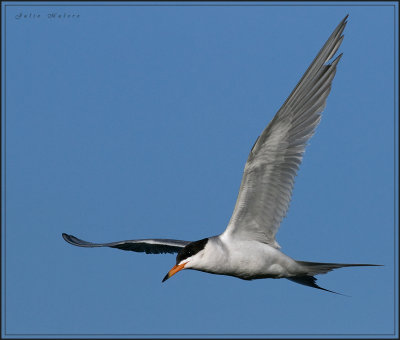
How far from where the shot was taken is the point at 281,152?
712cm

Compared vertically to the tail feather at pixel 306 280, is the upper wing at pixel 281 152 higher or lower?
higher

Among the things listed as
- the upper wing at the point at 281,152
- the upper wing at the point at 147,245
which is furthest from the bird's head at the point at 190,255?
the upper wing at the point at 147,245

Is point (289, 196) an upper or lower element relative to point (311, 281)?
upper

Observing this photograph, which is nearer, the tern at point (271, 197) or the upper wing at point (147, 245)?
the tern at point (271, 197)

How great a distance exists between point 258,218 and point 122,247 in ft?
8.43

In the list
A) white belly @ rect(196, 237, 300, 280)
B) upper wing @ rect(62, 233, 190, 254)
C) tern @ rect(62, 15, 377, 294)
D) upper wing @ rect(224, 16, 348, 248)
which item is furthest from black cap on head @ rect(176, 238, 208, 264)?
upper wing @ rect(62, 233, 190, 254)

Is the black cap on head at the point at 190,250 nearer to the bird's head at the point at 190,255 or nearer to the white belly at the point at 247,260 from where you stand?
the bird's head at the point at 190,255

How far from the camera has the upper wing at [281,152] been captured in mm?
6918

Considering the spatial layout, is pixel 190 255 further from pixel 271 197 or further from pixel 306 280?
pixel 306 280

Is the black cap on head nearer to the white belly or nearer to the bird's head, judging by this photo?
the bird's head

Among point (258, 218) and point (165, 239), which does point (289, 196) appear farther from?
point (165, 239)

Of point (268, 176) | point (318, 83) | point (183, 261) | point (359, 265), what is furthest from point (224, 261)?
point (318, 83)

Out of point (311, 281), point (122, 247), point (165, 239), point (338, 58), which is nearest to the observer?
point (338, 58)

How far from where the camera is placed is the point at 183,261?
701cm
